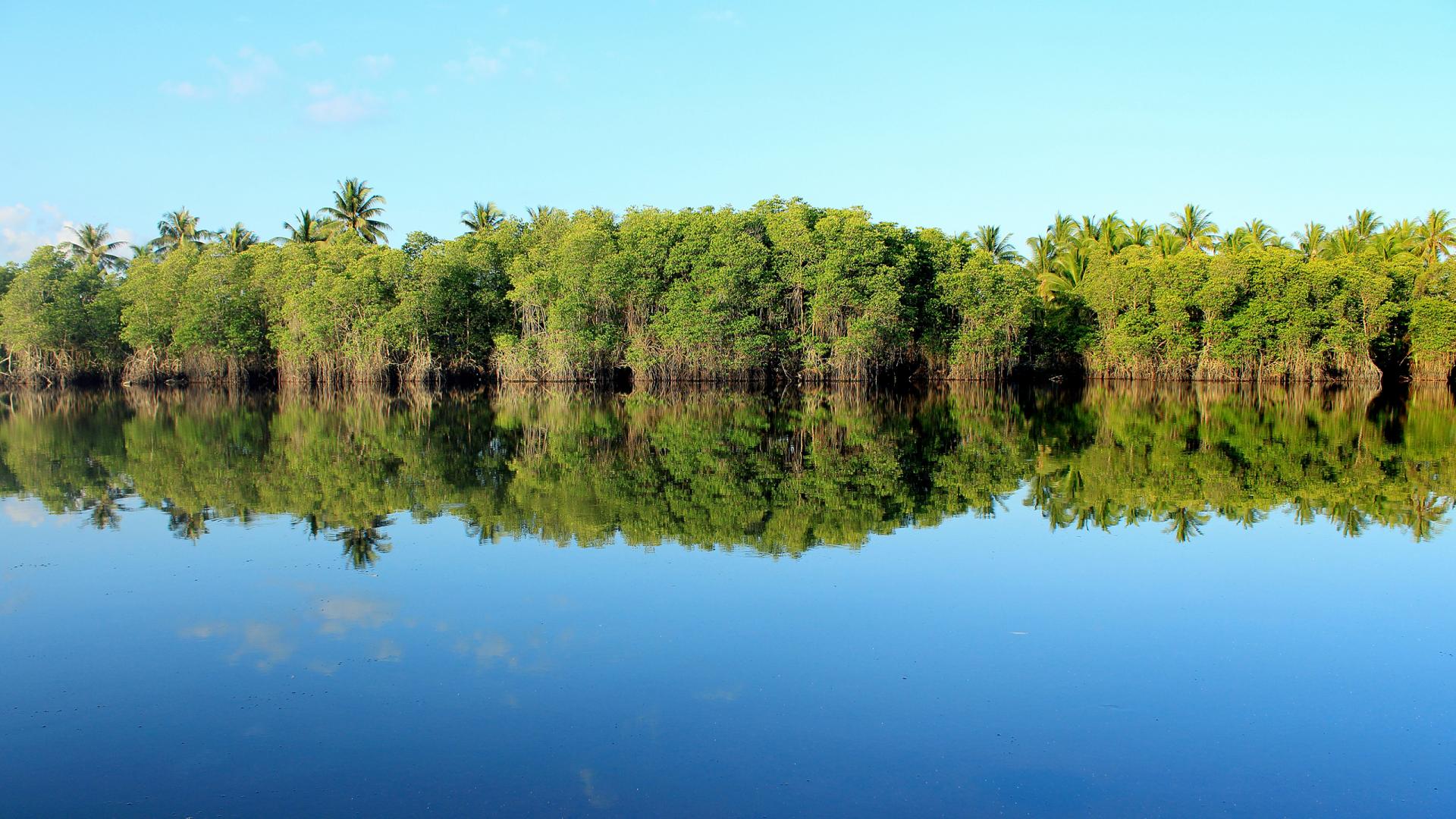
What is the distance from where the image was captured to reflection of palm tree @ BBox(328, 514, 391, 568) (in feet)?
30.5

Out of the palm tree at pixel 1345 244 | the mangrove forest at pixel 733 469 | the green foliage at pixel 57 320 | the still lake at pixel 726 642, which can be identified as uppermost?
the palm tree at pixel 1345 244

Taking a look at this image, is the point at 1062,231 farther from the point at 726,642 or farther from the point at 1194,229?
the point at 726,642

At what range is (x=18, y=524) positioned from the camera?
11.2 m

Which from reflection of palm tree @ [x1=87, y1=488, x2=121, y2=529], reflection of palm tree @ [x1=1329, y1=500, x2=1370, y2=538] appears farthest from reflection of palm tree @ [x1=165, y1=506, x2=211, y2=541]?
reflection of palm tree @ [x1=1329, y1=500, x2=1370, y2=538]

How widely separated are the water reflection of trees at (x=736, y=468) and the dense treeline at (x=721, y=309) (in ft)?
41.9

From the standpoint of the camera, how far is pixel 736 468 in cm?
1522

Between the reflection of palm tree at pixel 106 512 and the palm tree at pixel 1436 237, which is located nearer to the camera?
the reflection of palm tree at pixel 106 512

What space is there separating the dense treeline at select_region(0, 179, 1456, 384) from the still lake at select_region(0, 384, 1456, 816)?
85.8ft

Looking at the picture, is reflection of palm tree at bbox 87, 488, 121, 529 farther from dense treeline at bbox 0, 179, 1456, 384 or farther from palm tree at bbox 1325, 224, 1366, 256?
palm tree at bbox 1325, 224, 1366, 256

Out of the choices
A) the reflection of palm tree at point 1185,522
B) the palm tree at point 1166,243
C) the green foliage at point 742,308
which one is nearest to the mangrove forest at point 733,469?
the reflection of palm tree at point 1185,522

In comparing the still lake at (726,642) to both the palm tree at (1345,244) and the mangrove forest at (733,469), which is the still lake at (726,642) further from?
the palm tree at (1345,244)

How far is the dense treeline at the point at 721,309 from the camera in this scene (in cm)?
4062

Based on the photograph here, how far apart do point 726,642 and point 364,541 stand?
5043mm

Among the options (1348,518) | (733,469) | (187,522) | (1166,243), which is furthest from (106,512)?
(1166,243)
